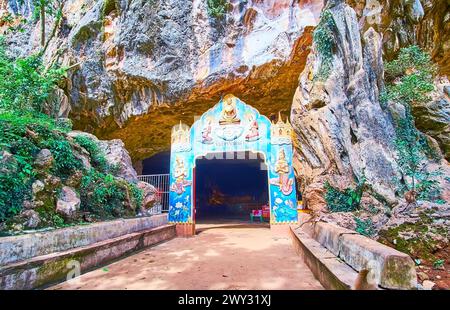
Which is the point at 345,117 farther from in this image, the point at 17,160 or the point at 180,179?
the point at 17,160

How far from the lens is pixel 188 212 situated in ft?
26.4

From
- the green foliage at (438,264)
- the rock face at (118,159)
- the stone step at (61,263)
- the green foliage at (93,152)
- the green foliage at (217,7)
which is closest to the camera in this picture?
the stone step at (61,263)

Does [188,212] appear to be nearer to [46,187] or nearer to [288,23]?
[46,187]

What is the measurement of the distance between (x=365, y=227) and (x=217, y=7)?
8.40 meters

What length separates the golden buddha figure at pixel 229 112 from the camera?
8430mm

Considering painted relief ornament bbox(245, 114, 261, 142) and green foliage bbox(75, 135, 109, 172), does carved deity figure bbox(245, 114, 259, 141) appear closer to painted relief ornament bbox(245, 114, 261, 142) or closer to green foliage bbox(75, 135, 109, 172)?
painted relief ornament bbox(245, 114, 261, 142)

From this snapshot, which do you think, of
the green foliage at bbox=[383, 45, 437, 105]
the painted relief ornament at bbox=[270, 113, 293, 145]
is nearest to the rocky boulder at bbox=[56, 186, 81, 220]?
the painted relief ornament at bbox=[270, 113, 293, 145]

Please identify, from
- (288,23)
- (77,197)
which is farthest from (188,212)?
(288,23)

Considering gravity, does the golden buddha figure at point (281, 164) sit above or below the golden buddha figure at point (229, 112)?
below

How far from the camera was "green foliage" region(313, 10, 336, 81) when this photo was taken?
7.24 meters

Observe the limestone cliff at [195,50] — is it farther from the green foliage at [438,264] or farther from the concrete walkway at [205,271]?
the green foliage at [438,264]

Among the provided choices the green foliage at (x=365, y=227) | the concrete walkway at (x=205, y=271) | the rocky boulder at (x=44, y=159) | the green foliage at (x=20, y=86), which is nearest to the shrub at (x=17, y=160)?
the rocky boulder at (x=44, y=159)

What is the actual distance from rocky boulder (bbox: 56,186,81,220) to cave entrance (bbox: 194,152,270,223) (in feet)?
36.5

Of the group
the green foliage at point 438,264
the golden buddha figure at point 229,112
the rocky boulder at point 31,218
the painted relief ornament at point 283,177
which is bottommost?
the green foliage at point 438,264
